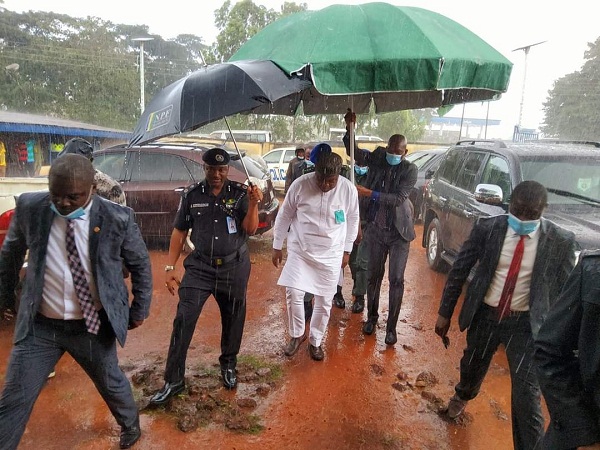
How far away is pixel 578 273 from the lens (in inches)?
55.7

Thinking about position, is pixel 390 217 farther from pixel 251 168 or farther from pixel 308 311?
pixel 251 168

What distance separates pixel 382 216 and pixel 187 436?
8.06ft

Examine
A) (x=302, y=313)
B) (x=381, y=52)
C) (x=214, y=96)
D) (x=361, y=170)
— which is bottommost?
(x=302, y=313)

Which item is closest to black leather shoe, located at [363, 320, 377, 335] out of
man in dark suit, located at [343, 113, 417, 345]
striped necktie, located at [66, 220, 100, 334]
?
man in dark suit, located at [343, 113, 417, 345]

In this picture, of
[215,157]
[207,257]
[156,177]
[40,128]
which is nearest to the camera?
[215,157]

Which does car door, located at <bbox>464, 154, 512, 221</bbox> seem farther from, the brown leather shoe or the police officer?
the police officer

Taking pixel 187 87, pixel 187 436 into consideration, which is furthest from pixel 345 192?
pixel 187 436

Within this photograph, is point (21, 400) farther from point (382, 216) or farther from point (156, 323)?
point (382, 216)

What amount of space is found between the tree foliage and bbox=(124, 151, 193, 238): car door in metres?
34.4

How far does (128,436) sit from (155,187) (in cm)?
484

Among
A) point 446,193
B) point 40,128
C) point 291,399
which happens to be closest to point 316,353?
point 291,399

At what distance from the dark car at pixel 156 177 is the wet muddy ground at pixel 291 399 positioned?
2.66 m

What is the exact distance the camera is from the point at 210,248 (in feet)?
10.0

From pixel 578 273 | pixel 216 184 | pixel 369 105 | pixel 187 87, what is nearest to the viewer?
pixel 578 273
